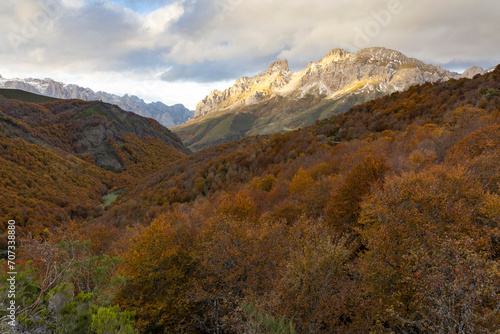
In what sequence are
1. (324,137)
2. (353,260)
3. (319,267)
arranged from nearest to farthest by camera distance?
(319,267), (353,260), (324,137)

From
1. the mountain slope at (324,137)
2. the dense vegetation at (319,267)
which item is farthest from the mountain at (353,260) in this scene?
the mountain slope at (324,137)

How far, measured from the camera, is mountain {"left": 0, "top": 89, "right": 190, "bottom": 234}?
66.8m

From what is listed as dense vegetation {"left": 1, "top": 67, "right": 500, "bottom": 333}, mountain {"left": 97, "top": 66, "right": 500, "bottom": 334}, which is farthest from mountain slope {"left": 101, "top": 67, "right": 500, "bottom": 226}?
dense vegetation {"left": 1, "top": 67, "right": 500, "bottom": 333}

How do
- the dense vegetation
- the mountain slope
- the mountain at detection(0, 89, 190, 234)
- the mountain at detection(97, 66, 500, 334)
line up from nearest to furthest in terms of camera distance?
the dense vegetation < the mountain at detection(97, 66, 500, 334) < the mountain slope < the mountain at detection(0, 89, 190, 234)

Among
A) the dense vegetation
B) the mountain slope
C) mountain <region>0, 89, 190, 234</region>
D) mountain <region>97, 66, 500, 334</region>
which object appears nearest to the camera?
the dense vegetation

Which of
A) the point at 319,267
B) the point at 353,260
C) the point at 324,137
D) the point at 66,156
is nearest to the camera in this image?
the point at 319,267

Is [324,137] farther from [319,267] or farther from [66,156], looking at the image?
[66,156]

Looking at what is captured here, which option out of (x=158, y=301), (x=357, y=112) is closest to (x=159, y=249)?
(x=158, y=301)

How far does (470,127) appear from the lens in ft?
102

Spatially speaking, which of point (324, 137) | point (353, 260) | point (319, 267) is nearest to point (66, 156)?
point (324, 137)

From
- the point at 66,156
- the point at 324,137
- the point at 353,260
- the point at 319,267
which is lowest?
the point at 353,260

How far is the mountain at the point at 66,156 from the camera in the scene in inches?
2628

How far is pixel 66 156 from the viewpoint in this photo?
10688cm

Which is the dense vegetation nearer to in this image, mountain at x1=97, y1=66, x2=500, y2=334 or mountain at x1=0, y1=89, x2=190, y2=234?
mountain at x1=97, y1=66, x2=500, y2=334
